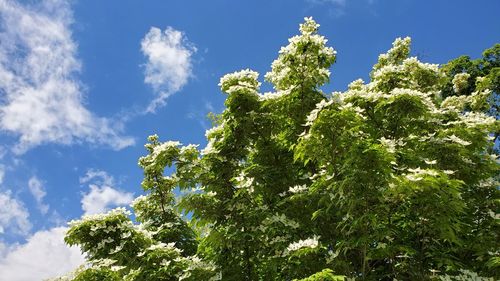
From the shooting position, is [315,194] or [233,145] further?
[233,145]

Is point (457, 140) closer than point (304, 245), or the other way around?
point (304, 245)

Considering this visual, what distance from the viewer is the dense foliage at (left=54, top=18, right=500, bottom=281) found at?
376 inches

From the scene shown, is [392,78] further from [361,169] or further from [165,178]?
[165,178]

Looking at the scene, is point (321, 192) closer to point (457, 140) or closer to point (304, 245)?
point (304, 245)

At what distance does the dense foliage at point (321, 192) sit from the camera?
9562 mm

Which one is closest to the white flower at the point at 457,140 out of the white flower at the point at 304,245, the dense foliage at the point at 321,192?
the dense foliage at the point at 321,192

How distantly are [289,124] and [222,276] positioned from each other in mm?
4362

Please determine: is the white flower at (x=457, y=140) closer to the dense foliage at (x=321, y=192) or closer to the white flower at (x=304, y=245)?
the dense foliage at (x=321, y=192)

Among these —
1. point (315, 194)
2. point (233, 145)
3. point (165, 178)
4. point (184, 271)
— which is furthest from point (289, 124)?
point (165, 178)

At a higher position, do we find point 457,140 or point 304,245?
point 457,140

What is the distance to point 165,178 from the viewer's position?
734 inches

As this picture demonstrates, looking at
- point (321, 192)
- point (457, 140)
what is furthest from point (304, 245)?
point (457, 140)

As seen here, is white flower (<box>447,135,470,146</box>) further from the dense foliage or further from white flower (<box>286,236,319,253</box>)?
white flower (<box>286,236,319,253</box>)

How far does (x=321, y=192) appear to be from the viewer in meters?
10.9
